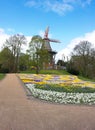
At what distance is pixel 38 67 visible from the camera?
50938 mm

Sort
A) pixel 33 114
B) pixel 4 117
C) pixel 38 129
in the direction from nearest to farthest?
pixel 38 129
pixel 4 117
pixel 33 114

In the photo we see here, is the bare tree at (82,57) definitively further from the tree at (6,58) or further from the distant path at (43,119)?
the distant path at (43,119)

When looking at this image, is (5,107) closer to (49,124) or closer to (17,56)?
(49,124)

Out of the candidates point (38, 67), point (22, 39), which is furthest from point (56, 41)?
point (38, 67)

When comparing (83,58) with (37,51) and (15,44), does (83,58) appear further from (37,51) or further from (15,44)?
(15,44)

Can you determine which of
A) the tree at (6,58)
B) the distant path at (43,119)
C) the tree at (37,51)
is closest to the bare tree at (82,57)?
the tree at (37,51)

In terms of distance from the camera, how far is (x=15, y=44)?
56.4 metres

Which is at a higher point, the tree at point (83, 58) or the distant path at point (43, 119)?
the tree at point (83, 58)

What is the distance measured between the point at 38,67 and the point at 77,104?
4112cm

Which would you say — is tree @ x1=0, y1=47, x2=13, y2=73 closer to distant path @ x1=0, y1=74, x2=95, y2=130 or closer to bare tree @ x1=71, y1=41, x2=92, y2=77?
bare tree @ x1=71, y1=41, x2=92, y2=77

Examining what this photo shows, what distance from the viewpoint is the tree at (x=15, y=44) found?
56312 millimetres

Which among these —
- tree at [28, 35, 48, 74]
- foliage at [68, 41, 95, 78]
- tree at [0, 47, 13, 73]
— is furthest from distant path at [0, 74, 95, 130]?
tree at [0, 47, 13, 73]

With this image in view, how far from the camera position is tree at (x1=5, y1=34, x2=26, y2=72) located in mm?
56312

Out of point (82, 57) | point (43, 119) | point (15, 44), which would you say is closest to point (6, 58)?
point (15, 44)
